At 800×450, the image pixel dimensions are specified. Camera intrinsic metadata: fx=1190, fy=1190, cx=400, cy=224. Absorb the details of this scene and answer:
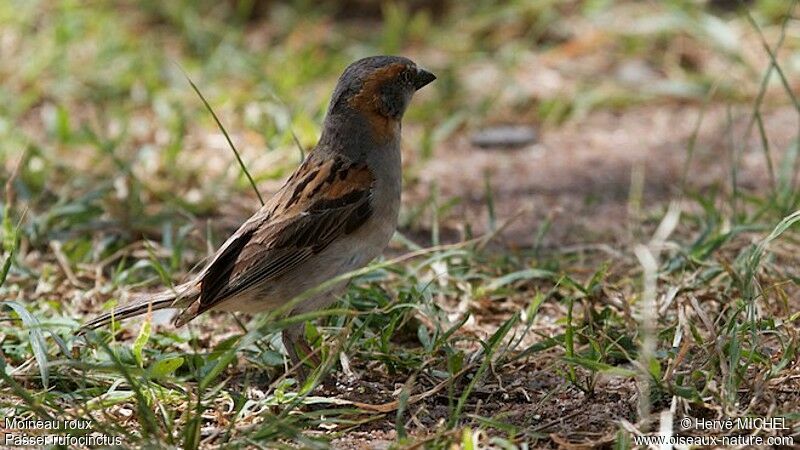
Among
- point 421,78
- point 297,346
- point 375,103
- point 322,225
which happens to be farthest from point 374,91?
point 297,346

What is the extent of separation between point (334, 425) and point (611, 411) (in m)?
0.84

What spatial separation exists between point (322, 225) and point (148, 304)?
0.65 meters

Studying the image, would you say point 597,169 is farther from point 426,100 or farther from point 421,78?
point 421,78

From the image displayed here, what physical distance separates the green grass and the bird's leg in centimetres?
6

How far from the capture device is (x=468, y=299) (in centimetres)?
456

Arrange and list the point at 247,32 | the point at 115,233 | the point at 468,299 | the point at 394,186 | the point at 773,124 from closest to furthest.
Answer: the point at 394,186 < the point at 468,299 < the point at 115,233 < the point at 773,124 < the point at 247,32

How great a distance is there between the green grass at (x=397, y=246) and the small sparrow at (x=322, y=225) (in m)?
0.14

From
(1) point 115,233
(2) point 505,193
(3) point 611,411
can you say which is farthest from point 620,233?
(1) point 115,233

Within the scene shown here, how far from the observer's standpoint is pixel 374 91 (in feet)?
14.4

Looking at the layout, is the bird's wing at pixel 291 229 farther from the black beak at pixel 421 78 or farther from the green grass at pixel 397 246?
the black beak at pixel 421 78

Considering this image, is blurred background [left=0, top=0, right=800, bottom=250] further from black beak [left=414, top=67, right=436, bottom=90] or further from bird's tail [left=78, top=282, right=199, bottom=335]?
bird's tail [left=78, top=282, right=199, bottom=335]

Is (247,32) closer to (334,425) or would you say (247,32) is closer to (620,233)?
(620,233)

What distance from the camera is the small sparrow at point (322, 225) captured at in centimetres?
402

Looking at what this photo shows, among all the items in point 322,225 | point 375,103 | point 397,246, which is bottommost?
point 397,246
